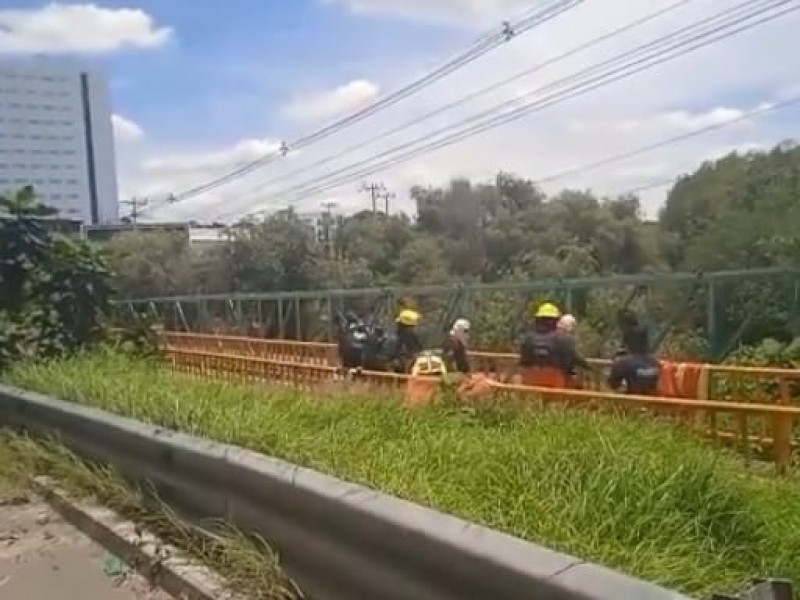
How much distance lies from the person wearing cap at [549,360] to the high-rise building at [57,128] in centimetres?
3224

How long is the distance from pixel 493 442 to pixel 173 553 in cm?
164

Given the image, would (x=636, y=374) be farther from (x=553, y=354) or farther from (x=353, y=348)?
(x=353, y=348)

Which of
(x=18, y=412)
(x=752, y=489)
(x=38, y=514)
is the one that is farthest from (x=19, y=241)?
(x=752, y=489)

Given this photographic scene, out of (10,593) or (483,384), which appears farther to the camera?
(483,384)

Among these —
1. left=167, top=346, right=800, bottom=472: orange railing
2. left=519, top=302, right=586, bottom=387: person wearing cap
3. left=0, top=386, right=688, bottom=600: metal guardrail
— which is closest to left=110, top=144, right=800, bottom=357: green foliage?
left=519, top=302, right=586, bottom=387: person wearing cap

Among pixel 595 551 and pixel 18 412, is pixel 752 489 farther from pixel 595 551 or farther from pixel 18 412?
pixel 18 412

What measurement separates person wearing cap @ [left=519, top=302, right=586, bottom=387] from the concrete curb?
543 cm

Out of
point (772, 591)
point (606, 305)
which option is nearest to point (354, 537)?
point (772, 591)

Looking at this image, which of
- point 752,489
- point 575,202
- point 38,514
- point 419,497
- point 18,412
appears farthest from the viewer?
point 575,202

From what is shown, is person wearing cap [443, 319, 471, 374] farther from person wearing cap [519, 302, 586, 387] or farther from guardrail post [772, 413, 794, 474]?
guardrail post [772, 413, 794, 474]

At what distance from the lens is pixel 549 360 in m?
11.2

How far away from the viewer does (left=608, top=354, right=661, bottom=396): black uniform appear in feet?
34.3

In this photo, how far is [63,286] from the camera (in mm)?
12281

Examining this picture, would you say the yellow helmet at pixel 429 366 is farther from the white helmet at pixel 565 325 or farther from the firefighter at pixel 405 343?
the firefighter at pixel 405 343
